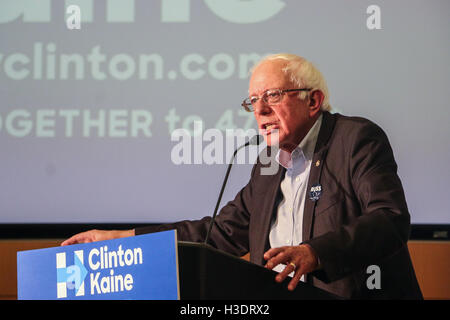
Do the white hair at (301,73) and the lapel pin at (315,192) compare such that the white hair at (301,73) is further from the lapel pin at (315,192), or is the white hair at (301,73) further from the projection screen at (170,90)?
the projection screen at (170,90)

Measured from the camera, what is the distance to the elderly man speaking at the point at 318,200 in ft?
5.02

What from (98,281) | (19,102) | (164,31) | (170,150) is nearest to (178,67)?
(164,31)

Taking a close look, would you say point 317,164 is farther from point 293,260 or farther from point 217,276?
point 217,276

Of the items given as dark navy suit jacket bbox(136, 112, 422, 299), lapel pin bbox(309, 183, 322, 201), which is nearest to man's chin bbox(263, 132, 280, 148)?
dark navy suit jacket bbox(136, 112, 422, 299)

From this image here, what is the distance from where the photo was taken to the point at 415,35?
2.94 metres

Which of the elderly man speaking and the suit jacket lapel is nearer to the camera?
the elderly man speaking

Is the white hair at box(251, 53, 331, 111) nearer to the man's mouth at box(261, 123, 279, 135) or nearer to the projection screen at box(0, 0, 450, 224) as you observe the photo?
the man's mouth at box(261, 123, 279, 135)

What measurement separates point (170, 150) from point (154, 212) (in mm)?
362

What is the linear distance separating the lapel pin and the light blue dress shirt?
0.35 ft

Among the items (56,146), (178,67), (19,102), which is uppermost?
(178,67)

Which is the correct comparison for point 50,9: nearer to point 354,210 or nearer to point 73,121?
point 73,121

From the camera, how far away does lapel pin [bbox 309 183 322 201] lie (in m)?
1.88

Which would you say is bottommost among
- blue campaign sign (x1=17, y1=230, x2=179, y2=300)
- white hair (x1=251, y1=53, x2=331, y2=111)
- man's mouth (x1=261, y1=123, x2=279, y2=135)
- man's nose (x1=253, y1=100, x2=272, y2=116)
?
blue campaign sign (x1=17, y1=230, x2=179, y2=300)

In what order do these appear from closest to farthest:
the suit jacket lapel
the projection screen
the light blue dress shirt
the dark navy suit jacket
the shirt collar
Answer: the dark navy suit jacket, the suit jacket lapel, the light blue dress shirt, the shirt collar, the projection screen
